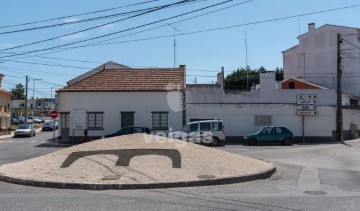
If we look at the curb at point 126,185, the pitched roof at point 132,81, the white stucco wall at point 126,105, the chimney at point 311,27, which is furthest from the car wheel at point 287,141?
the chimney at point 311,27

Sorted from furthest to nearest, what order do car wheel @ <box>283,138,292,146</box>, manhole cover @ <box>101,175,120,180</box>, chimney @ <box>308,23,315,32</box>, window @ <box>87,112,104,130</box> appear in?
A: 1. chimney @ <box>308,23,315,32</box>
2. window @ <box>87,112,104,130</box>
3. car wheel @ <box>283,138,292,146</box>
4. manhole cover @ <box>101,175,120,180</box>

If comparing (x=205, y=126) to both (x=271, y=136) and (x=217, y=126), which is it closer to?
(x=217, y=126)

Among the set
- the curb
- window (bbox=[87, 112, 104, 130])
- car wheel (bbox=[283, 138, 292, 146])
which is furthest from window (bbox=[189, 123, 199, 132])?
the curb

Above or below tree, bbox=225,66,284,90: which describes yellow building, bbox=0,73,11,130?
below

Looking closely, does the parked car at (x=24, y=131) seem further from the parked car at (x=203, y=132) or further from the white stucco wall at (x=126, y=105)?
the parked car at (x=203, y=132)

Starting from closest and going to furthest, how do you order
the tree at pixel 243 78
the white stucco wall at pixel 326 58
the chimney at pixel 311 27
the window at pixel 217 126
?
the window at pixel 217 126, the white stucco wall at pixel 326 58, the chimney at pixel 311 27, the tree at pixel 243 78

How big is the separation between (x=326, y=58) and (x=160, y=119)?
30.2 meters

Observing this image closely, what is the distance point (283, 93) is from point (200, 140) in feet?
67.0

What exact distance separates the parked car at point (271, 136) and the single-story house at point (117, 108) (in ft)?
19.4

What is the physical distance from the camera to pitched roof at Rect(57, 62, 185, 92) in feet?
119

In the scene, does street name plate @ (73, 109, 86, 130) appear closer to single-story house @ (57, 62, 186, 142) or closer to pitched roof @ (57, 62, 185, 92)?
single-story house @ (57, 62, 186, 142)

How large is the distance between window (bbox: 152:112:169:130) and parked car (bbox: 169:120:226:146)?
14.8 feet

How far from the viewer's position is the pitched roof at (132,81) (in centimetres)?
3638

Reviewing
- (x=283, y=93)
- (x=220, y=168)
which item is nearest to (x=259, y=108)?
(x=283, y=93)
